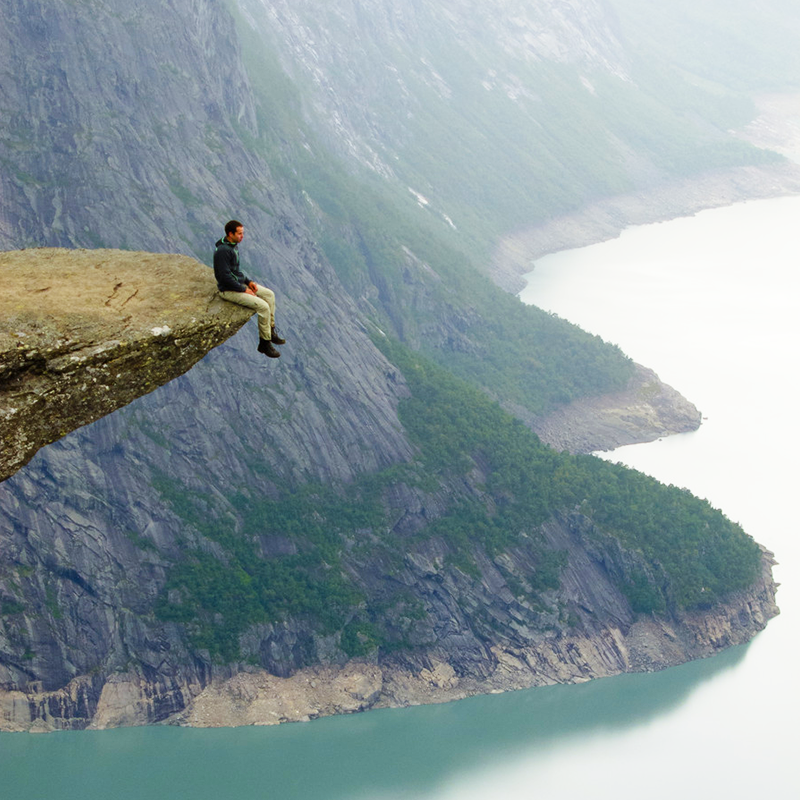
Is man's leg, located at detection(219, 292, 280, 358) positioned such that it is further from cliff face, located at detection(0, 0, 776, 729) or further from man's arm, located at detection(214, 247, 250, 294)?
cliff face, located at detection(0, 0, 776, 729)

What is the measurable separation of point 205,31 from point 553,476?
5016cm

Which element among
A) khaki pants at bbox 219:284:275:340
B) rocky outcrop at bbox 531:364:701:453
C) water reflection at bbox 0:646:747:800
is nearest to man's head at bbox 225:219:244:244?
khaki pants at bbox 219:284:275:340

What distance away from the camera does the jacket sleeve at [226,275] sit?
2481 cm

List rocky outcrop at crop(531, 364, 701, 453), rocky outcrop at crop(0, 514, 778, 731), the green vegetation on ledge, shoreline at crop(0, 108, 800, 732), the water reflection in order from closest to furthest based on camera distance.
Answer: the water reflection < shoreline at crop(0, 108, 800, 732) < rocky outcrop at crop(0, 514, 778, 731) < the green vegetation on ledge < rocky outcrop at crop(531, 364, 701, 453)

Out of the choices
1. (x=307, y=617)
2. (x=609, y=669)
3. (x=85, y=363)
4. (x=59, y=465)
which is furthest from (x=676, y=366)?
(x=85, y=363)

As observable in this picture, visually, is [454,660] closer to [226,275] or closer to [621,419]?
[621,419]

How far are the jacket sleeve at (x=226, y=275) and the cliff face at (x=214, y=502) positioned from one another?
166 feet

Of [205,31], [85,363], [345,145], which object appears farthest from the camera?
[345,145]

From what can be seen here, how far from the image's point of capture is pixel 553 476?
94312 millimetres

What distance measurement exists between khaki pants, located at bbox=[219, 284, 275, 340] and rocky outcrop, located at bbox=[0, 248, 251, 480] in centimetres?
21

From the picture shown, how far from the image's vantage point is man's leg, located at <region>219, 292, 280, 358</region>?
24969 millimetres

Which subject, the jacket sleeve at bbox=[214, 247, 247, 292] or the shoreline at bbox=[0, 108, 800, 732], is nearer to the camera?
the jacket sleeve at bbox=[214, 247, 247, 292]

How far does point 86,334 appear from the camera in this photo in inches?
893

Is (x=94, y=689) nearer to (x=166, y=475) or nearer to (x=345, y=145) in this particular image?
(x=166, y=475)
